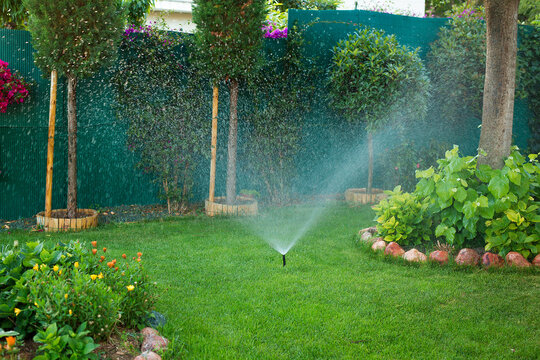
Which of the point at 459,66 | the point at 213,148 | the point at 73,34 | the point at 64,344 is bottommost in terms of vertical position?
the point at 64,344

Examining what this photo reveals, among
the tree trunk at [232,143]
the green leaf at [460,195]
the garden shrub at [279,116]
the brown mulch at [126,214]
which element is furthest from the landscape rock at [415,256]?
the brown mulch at [126,214]

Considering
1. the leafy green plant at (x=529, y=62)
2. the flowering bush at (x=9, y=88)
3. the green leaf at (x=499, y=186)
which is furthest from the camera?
the leafy green plant at (x=529, y=62)

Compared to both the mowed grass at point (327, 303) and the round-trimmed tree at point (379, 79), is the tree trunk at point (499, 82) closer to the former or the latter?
the mowed grass at point (327, 303)

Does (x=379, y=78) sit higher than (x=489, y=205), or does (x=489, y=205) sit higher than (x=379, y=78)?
(x=379, y=78)

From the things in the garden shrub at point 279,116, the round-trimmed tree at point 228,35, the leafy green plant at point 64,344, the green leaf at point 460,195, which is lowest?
the leafy green plant at point 64,344

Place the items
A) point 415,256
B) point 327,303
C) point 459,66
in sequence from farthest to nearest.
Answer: point 459,66, point 415,256, point 327,303

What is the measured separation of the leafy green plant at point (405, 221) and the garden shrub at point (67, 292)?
2.64 meters

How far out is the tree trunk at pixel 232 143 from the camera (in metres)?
6.87

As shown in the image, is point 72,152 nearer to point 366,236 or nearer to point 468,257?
point 366,236

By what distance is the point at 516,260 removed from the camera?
438 centimetres

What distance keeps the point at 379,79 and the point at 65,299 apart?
5.58m

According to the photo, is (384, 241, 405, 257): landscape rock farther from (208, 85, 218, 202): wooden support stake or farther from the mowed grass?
(208, 85, 218, 202): wooden support stake

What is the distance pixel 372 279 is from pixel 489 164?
1773 millimetres

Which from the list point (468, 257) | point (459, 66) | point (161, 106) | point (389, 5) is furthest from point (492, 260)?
point (389, 5)
